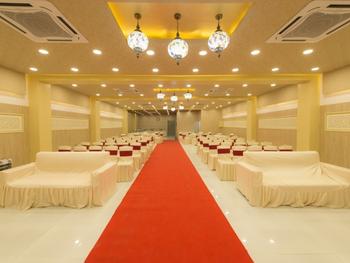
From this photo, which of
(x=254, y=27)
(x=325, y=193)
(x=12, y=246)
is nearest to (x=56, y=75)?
(x=12, y=246)

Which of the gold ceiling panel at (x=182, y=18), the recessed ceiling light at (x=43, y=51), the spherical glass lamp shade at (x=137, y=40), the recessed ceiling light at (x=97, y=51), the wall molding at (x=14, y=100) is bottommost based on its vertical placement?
the wall molding at (x=14, y=100)

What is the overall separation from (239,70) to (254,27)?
3.24 m

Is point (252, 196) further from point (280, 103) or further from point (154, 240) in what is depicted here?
point (280, 103)

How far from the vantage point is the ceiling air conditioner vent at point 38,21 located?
299 cm

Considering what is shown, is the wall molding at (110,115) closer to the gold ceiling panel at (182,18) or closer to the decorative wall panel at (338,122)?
the gold ceiling panel at (182,18)

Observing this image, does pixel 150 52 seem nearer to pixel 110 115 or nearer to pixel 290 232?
pixel 290 232

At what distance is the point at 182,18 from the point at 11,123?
642 cm

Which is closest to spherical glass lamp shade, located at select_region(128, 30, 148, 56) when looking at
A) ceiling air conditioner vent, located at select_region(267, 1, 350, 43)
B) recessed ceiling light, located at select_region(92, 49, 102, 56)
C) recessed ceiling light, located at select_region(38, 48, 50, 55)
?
recessed ceiling light, located at select_region(92, 49, 102, 56)

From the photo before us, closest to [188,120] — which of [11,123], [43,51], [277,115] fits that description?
[277,115]

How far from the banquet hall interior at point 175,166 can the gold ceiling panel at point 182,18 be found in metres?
0.03

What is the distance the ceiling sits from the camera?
3.35 m

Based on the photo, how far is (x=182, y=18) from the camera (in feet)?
13.1

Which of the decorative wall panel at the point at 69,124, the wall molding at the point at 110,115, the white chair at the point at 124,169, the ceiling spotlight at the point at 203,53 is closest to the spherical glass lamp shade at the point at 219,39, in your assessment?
the ceiling spotlight at the point at 203,53

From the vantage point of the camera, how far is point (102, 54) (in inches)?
209
